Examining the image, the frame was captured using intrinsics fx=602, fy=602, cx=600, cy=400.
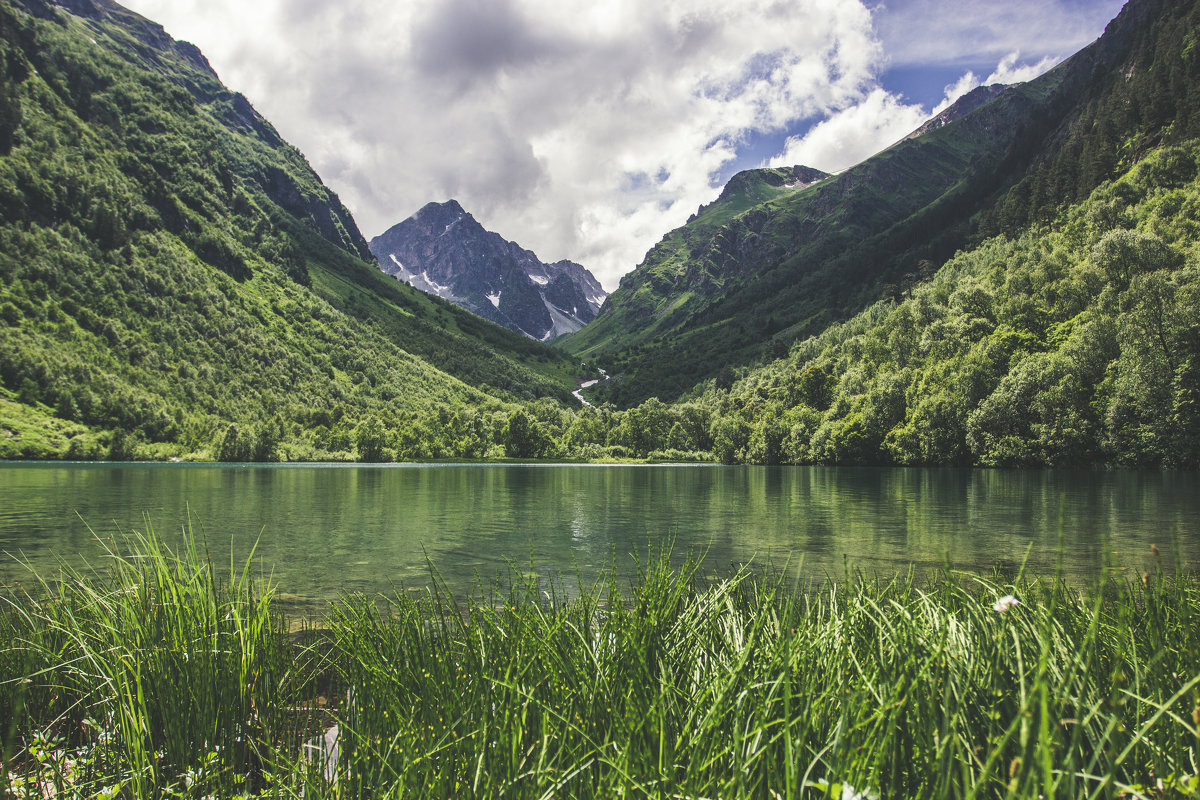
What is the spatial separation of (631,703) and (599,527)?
963 inches

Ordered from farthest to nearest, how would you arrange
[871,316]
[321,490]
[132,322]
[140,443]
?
[132,322] < [871,316] < [140,443] < [321,490]

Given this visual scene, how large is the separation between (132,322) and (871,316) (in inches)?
7940

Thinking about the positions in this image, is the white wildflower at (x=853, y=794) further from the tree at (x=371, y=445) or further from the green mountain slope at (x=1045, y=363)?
the tree at (x=371, y=445)

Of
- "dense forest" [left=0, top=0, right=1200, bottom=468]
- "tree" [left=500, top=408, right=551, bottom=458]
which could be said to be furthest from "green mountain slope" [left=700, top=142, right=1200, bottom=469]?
"tree" [left=500, top=408, right=551, bottom=458]

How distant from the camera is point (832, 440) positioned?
92812 millimetres

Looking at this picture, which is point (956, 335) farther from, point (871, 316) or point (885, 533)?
point (885, 533)

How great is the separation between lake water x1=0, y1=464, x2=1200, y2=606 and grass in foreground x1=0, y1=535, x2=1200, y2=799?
2.68 metres

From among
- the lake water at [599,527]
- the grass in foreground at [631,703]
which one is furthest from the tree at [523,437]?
the grass in foreground at [631,703]

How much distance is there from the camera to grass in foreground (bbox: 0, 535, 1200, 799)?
244 centimetres

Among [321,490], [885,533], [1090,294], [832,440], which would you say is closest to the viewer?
[885,533]

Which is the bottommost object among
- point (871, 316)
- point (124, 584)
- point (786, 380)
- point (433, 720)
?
point (433, 720)

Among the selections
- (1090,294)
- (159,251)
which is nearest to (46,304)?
(159,251)

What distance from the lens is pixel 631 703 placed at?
3.05m

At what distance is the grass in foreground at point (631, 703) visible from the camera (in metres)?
2.44
